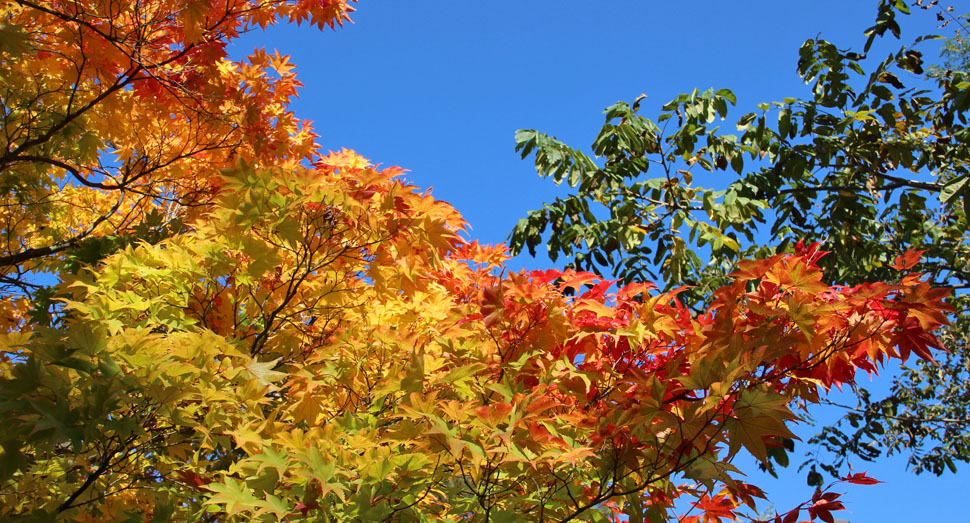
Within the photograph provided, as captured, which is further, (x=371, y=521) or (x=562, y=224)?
(x=562, y=224)

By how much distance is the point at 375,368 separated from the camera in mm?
2994

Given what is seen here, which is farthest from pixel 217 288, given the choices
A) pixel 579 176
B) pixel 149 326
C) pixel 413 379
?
pixel 579 176

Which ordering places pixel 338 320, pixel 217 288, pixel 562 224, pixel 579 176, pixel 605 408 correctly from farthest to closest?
1. pixel 562 224
2. pixel 579 176
3. pixel 338 320
4. pixel 217 288
5. pixel 605 408

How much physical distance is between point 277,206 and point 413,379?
1.00 meters

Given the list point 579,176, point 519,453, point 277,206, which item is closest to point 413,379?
point 519,453

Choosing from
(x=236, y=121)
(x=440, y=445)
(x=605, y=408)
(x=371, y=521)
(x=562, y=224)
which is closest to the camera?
(x=371, y=521)

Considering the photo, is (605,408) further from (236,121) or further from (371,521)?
(236,121)

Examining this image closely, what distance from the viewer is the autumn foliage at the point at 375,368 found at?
2.07 metres

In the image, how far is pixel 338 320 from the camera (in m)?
3.48

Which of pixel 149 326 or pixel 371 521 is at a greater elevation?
pixel 149 326

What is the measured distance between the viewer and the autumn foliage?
2066 mm

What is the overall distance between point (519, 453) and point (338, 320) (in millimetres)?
1763

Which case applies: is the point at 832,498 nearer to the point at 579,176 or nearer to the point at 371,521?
the point at 371,521

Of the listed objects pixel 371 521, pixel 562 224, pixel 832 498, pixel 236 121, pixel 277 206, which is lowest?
pixel 371 521
